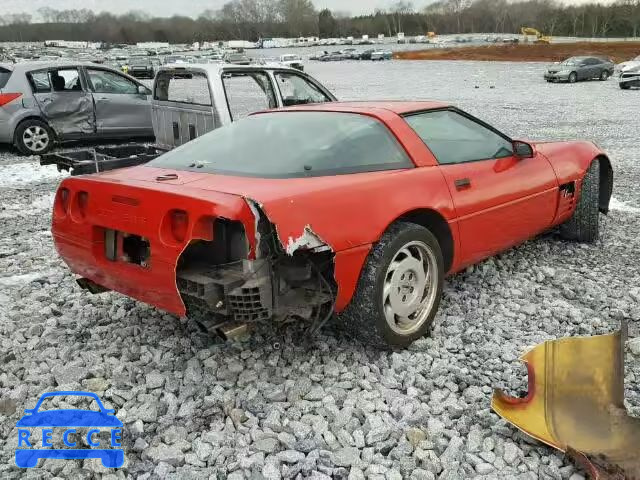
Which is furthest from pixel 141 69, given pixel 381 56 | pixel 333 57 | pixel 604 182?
pixel 604 182

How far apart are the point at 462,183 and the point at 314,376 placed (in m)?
1.46

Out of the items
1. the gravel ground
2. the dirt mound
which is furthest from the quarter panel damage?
the dirt mound

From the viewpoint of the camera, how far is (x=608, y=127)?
13.6 metres

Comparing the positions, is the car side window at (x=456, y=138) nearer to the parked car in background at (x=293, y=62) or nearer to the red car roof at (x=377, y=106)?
the red car roof at (x=377, y=106)

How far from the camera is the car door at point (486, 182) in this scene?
366 centimetres

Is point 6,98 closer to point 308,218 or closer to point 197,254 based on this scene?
point 197,254

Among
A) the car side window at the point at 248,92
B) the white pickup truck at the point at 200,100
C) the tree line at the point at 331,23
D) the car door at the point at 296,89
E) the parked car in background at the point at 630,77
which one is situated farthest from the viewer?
the tree line at the point at 331,23

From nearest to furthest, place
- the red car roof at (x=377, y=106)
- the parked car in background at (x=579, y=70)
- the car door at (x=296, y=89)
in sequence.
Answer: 1. the red car roof at (x=377, y=106)
2. the car door at (x=296, y=89)
3. the parked car in background at (x=579, y=70)

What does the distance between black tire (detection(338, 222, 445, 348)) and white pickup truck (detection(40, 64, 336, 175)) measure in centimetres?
397

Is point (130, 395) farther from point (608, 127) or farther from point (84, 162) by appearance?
point (608, 127)

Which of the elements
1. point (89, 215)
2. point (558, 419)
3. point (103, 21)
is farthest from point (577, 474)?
point (103, 21)

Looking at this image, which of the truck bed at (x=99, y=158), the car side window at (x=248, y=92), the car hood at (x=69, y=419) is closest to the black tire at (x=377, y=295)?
the car hood at (x=69, y=419)

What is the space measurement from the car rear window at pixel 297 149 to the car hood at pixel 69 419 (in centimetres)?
132

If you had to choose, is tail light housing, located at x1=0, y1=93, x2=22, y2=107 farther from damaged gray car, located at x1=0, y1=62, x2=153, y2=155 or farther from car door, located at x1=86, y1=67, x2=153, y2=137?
car door, located at x1=86, y1=67, x2=153, y2=137
